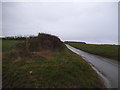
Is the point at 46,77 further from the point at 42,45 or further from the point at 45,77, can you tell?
the point at 42,45

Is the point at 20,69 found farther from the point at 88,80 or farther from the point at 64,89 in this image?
the point at 88,80

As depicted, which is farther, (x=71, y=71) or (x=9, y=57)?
(x=9, y=57)

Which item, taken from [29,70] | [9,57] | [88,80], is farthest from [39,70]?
[9,57]

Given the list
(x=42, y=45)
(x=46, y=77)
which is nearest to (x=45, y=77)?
(x=46, y=77)

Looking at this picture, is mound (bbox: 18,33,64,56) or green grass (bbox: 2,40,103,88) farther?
mound (bbox: 18,33,64,56)

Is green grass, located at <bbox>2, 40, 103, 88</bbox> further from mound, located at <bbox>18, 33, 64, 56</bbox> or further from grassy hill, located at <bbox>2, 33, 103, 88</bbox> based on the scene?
mound, located at <bbox>18, 33, 64, 56</bbox>

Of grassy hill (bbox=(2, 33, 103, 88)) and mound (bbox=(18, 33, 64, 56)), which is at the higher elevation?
mound (bbox=(18, 33, 64, 56))

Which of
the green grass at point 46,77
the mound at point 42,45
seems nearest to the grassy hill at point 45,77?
the green grass at point 46,77

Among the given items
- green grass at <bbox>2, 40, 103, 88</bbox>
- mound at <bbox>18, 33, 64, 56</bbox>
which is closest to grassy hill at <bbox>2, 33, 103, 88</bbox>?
green grass at <bbox>2, 40, 103, 88</bbox>

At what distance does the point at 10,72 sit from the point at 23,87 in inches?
114

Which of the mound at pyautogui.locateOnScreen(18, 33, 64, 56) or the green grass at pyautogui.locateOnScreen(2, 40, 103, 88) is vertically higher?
the mound at pyautogui.locateOnScreen(18, 33, 64, 56)

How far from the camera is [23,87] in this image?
8594 millimetres

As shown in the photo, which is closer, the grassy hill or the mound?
the grassy hill

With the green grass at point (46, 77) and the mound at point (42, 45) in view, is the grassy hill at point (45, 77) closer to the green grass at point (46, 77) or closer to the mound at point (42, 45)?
the green grass at point (46, 77)
